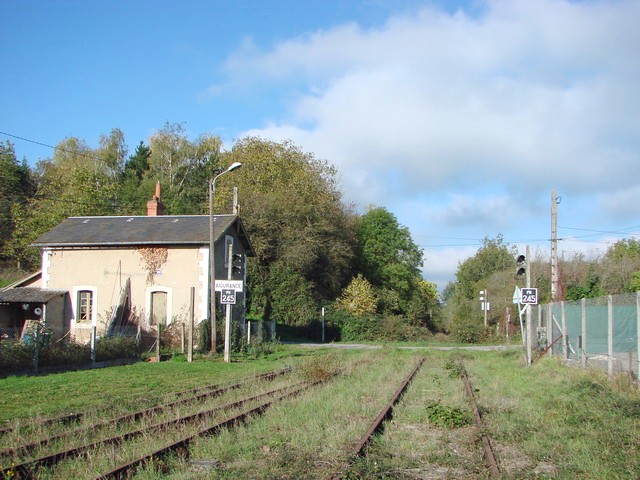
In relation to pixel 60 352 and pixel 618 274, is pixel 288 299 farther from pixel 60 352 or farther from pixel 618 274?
pixel 60 352

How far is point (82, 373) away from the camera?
18.4 meters

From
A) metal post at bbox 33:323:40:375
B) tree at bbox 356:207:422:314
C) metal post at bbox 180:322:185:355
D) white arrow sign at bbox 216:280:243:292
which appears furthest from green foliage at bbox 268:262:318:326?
metal post at bbox 33:323:40:375

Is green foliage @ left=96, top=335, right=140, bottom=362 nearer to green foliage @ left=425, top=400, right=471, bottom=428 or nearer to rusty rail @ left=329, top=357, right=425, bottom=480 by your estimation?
rusty rail @ left=329, top=357, right=425, bottom=480

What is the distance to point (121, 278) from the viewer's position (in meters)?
29.9

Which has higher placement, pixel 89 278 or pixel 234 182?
pixel 234 182

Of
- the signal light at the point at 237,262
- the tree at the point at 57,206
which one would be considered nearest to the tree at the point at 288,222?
the tree at the point at 57,206

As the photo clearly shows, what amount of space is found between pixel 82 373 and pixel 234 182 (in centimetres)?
3408

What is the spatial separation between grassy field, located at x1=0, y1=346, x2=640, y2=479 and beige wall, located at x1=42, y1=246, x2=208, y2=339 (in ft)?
34.0

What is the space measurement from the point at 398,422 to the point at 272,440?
262 cm

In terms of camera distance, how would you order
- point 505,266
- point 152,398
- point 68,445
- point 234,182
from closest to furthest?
point 68,445, point 152,398, point 234,182, point 505,266

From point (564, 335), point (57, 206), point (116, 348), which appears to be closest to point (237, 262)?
point (116, 348)

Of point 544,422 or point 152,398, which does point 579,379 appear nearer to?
point 544,422

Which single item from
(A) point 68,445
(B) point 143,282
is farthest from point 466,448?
(B) point 143,282

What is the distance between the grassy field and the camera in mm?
7352
